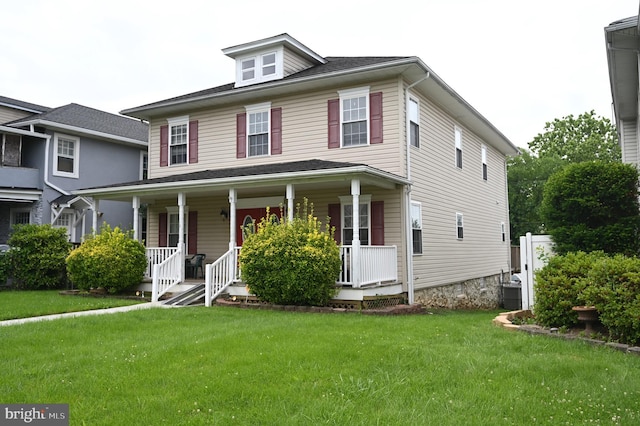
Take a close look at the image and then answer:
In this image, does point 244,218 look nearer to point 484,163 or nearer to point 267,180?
point 267,180

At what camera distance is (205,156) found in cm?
1642

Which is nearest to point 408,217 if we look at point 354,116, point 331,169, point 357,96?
point 331,169

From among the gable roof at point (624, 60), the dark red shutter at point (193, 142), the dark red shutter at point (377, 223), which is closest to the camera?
the gable roof at point (624, 60)

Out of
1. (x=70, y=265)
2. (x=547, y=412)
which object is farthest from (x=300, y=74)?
(x=547, y=412)

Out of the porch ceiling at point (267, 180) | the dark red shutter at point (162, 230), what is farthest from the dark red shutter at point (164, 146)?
the porch ceiling at point (267, 180)

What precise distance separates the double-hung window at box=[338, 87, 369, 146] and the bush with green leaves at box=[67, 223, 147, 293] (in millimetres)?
6290

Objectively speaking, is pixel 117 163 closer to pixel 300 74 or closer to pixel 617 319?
pixel 300 74

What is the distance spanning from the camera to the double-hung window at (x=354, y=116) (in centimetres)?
1384

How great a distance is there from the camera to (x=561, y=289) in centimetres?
766

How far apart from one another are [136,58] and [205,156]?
1371 centimetres

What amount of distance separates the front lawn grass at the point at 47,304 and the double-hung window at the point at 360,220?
5.43m

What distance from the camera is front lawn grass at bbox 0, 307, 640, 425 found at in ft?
14.1

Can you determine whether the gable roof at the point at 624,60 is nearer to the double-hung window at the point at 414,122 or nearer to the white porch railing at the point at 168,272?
the double-hung window at the point at 414,122

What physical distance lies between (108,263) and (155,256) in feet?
4.30
